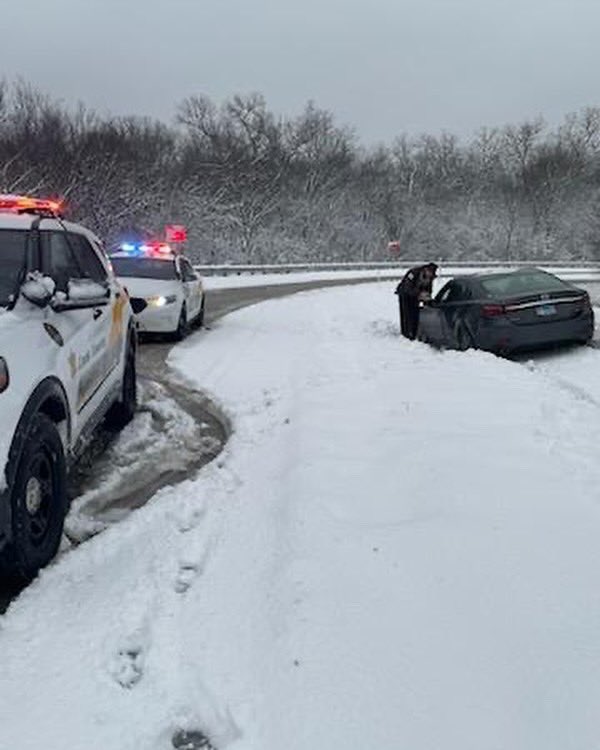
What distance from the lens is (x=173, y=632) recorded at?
387 cm

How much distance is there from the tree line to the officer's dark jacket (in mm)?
23775

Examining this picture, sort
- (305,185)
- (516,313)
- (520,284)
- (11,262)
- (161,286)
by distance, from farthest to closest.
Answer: (305,185) < (161,286) < (520,284) < (516,313) < (11,262)

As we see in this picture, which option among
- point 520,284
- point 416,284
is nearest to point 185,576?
point 520,284

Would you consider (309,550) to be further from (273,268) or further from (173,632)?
(273,268)

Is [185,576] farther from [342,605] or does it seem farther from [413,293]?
[413,293]

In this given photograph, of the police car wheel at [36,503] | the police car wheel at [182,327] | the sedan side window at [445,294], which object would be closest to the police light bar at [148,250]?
the police car wheel at [182,327]

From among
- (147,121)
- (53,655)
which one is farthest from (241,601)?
(147,121)

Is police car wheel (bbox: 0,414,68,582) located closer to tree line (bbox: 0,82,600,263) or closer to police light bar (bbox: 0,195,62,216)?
police light bar (bbox: 0,195,62,216)

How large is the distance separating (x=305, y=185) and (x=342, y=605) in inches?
2540

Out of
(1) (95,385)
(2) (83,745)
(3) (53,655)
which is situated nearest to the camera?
(2) (83,745)

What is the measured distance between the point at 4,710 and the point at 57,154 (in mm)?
39178

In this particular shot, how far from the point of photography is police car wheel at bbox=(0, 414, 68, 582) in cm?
418

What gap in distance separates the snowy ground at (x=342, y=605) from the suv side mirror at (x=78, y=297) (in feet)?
4.38

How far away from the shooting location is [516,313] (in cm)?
1176
